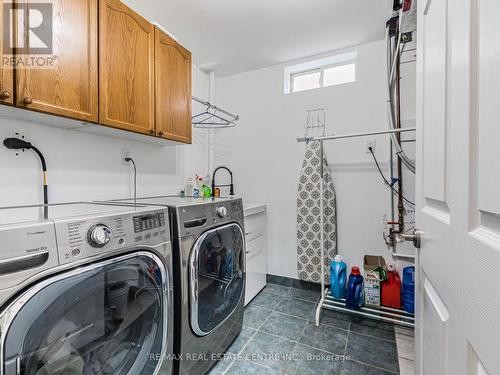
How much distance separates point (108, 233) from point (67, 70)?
2.96 ft

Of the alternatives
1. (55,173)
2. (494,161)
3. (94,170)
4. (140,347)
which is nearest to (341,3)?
(494,161)

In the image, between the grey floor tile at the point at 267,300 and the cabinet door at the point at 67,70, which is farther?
the grey floor tile at the point at 267,300

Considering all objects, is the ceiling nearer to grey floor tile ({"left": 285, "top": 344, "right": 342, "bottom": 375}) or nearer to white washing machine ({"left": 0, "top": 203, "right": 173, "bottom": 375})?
white washing machine ({"left": 0, "top": 203, "right": 173, "bottom": 375})

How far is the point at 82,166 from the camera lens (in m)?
1.57

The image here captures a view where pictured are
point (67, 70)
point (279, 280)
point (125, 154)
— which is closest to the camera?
point (67, 70)

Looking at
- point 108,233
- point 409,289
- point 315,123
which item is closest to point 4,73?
point 108,233

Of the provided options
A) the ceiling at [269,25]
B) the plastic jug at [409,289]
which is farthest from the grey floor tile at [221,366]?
the ceiling at [269,25]

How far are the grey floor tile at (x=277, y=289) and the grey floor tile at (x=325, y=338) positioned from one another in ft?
1.87

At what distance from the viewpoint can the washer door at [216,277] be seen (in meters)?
1.27

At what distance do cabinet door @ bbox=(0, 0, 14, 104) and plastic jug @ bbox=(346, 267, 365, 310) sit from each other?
8.18 feet

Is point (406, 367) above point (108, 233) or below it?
below

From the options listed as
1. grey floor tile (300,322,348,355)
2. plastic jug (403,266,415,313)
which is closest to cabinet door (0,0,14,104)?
grey floor tile (300,322,348,355)
